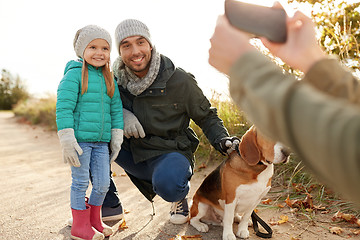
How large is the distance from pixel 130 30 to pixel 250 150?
1.75m

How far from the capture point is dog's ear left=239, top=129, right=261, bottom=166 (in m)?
2.96

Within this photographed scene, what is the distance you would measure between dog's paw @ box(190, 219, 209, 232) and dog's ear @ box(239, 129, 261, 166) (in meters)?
0.84

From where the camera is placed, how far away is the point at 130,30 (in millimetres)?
3617

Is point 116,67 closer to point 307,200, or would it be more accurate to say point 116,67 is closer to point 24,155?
→ point 307,200

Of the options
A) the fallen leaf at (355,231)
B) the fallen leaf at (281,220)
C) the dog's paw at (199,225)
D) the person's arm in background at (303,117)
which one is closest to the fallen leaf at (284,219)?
the fallen leaf at (281,220)

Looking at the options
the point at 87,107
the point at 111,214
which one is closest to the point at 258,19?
the point at 87,107

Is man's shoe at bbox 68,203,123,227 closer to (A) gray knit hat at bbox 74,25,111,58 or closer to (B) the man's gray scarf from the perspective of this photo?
(B) the man's gray scarf

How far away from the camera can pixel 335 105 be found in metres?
0.72

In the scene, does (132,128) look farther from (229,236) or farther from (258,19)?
(258,19)

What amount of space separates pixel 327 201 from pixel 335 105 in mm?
3465

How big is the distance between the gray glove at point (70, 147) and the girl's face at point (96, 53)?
2.40ft

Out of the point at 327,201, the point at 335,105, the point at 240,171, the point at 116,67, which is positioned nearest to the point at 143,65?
the point at 116,67

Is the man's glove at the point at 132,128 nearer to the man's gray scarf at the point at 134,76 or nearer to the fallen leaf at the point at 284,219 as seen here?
the man's gray scarf at the point at 134,76

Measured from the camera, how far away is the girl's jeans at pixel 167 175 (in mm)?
→ 3350
